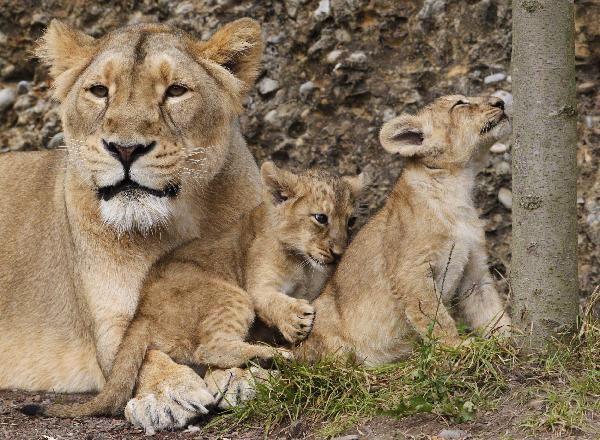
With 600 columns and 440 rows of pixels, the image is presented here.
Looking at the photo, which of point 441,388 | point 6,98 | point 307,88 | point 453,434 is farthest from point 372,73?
point 453,434

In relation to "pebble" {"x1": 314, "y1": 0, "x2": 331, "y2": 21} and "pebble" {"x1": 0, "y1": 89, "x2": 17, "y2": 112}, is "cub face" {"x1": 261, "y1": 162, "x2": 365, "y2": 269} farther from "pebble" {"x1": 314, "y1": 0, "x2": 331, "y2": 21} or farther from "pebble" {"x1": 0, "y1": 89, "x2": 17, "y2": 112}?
"pebble" {"x1": 0, "y1": 89, "x2": 17, "y2": 112}

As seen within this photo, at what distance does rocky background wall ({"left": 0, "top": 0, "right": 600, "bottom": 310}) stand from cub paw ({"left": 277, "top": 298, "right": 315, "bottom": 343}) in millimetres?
1869

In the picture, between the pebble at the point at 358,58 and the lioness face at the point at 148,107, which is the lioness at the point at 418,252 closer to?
the lioness face at the point at 148,107

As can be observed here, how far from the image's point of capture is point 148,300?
583 cm

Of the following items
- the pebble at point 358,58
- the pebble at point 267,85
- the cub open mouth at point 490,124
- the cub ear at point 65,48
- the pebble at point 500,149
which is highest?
the cub ear at point 65,48

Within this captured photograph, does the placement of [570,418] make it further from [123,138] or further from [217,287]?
[123,138]

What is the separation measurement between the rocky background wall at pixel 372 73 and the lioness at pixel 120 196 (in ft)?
5.07

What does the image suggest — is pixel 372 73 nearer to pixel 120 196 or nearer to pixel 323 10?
pixel 323 10

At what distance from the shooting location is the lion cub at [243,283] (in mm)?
5613

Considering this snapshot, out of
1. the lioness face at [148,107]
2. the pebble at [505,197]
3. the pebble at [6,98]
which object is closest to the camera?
the lioness face at [148,107]

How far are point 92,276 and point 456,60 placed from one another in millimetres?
3241

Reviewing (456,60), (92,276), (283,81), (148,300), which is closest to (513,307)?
(148,300)

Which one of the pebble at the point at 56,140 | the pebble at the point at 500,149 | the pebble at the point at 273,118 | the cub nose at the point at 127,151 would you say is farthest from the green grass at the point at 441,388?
the pebble at the point at 56,140

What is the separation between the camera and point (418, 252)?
17.9 feet
